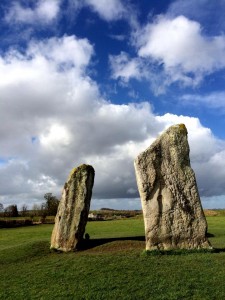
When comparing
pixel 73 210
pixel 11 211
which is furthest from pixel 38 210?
pixel 73 210

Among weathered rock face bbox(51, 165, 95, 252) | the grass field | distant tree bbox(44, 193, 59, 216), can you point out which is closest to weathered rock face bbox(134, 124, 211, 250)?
the grass field

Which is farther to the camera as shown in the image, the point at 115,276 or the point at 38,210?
the point at 38,210

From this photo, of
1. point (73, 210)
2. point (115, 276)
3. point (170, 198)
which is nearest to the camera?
point (115, 276)

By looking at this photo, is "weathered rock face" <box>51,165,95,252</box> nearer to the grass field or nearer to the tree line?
Answer: the grass field

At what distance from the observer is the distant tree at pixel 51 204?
8450cm

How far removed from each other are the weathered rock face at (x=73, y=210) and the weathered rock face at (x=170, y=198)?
4.30 metres

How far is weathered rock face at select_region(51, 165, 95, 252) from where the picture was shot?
23.4m

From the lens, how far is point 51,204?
85.8 meters

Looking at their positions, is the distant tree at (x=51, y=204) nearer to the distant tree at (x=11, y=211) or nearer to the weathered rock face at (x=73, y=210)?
the distant tree at (x=11, y=211)

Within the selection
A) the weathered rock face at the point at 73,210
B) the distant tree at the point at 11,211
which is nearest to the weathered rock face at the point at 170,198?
the weathered rock face at the point at 73,210

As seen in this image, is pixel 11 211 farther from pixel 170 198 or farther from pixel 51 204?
pixel 170 198

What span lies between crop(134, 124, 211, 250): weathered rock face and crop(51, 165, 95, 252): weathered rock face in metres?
4.30

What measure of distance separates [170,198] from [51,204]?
6780cm

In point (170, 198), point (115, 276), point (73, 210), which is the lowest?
point (115, 276)
